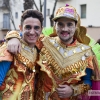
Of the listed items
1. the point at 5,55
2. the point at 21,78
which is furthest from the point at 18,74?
the point at 5,55

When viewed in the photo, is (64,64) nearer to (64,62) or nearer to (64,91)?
(64,62)

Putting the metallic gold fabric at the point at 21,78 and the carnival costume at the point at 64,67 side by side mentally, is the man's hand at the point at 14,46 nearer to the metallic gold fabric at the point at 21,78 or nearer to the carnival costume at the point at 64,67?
the metallic gold fabric at the point at 21,78

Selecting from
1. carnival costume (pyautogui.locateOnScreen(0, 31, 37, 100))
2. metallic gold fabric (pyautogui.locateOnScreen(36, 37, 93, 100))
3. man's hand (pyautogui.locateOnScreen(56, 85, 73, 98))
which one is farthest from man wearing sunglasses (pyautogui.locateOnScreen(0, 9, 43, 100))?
man's hand (pyautogui.locateOnScreen(56, 85, 73, 98))

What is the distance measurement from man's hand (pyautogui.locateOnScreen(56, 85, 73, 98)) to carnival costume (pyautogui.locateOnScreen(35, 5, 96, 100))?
1.8 inches

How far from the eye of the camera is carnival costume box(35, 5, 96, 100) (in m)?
2.77

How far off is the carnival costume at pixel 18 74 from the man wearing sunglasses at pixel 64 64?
172 millimetres

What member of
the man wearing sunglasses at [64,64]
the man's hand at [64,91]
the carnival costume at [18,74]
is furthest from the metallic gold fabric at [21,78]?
the man's hand at [64,91]

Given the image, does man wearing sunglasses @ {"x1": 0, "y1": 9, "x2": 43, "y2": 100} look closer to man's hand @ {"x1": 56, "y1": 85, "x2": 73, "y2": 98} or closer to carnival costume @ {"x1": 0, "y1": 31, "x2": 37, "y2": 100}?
carnival costume @ {"x1": 0, "y1": 31, "x2": 37, "y2": 100}

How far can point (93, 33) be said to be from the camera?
17.8 metres

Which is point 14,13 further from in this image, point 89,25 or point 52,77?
point 52,77

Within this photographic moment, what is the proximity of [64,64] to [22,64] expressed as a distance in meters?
0.47

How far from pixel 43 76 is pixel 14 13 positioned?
887 inches

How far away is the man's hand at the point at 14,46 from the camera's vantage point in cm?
246

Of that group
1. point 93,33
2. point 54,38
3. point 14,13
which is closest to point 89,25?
point 93,33
